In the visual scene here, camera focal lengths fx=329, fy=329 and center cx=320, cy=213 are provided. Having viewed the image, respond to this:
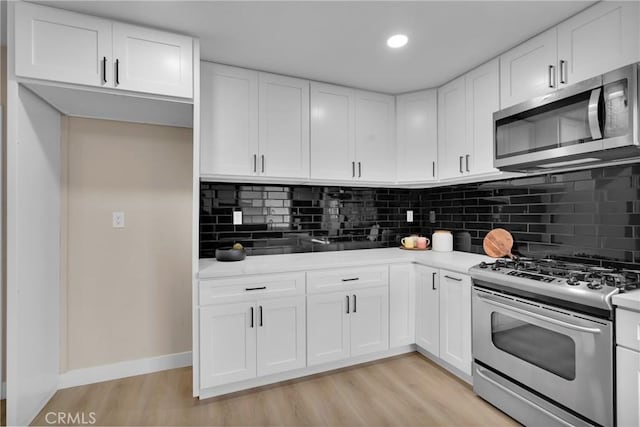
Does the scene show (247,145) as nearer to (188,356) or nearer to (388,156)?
(388,156)

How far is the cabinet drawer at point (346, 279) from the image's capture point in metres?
2.46

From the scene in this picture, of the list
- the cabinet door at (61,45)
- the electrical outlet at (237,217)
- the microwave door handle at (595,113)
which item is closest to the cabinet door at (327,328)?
the electrical outlet at (237,217)

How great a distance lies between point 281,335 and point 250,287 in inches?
16.8

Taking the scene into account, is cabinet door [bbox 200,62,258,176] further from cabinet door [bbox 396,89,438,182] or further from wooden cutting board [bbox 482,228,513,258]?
wooden cutting board [bbox 482,228,513,258]

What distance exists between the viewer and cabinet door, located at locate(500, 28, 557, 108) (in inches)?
79.7

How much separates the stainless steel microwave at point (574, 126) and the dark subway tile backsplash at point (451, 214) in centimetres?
31

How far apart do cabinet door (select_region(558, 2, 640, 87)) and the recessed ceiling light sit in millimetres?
904

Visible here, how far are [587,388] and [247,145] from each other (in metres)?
2.51

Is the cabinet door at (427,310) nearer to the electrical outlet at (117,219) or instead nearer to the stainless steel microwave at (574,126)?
the stainless steel microwave at (574,126)

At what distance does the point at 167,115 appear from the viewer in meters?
2.38

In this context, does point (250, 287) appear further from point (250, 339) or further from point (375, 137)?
point (375, 137)

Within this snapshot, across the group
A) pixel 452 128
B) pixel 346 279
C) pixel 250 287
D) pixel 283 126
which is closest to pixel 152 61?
pixel 283 126

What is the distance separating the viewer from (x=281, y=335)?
2.35m

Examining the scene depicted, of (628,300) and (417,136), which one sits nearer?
(628,300)
